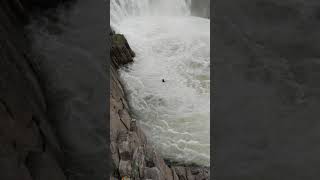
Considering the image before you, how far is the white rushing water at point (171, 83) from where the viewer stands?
5219mm

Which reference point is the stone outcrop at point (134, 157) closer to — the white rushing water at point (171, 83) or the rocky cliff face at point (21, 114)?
the white rushing water at point (171, 83)

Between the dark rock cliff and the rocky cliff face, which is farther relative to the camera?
the dark rock cliff

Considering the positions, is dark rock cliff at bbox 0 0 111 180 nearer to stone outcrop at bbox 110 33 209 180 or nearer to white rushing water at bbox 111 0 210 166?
stone outcrop at bbox 110 33 209 180

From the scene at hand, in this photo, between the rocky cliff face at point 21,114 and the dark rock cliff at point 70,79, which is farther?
the dark rock cliff at point 70,79

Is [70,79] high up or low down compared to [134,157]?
up

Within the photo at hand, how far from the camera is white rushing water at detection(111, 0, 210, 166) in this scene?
5.22 metres

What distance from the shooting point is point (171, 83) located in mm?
6824

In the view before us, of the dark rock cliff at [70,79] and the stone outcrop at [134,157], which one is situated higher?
the dark rock cliff at [70,79]

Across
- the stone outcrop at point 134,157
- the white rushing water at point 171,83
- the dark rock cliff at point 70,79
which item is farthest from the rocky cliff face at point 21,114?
the white rushing water at point 171,83

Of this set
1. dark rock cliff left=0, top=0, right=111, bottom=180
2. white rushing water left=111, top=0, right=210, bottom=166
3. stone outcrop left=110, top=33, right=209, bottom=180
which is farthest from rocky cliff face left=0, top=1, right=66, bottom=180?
white rushing water left=111, top=0, right=210, bottom=166

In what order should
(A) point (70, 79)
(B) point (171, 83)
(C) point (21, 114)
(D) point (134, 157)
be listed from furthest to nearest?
(B) point (171, 83), (D) point (134, 157), (A) point (70, 79), (C) point (21, 114)

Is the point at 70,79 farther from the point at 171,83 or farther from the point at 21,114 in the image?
the point at 171,83

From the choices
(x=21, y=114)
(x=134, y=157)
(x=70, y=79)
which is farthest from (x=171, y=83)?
(x=21, y=114)

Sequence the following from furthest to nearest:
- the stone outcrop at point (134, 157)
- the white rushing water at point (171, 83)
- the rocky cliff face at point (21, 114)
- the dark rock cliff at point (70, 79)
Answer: the white rushing water at point (171, 83) < the stone outcrop at point (134, 157) < the dark rock cliff at point (70, 79) < the rocky cliff face at point (21, 114)
